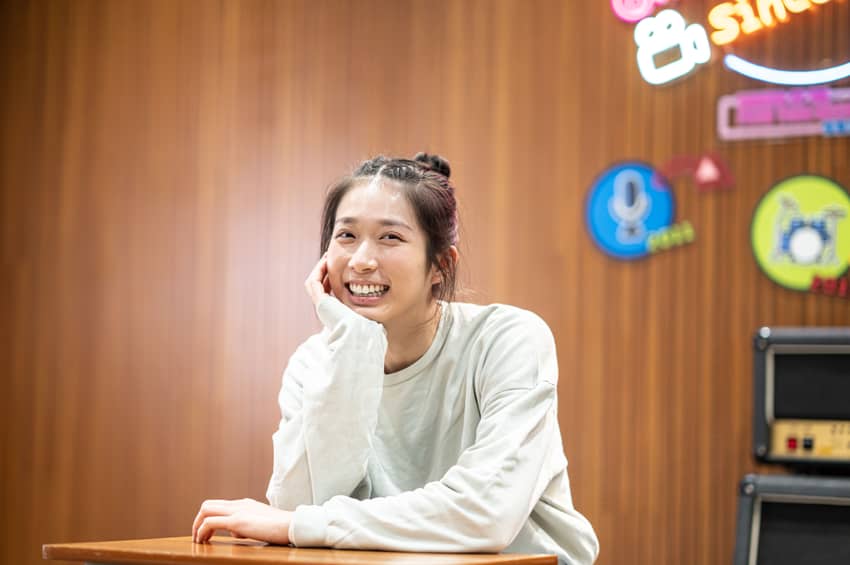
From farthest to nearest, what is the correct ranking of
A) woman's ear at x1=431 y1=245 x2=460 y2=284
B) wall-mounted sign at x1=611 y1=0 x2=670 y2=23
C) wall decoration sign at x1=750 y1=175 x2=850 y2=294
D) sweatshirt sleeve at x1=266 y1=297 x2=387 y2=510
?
wall-mounted sign at x1=611 y1=0 x2=670 y2=23
wall decoration sign at x1=750 y1=175 x2=850 y2=294
woman's ear at x1=431 y1=245 x2=460 y2=284
sweatshirt sleeve at x1=266 y1=297 x2=387 y2=510

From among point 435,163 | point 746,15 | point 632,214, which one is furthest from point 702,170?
point 435,163

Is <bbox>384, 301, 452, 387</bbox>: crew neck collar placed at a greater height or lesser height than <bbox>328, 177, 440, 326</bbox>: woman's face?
lesser

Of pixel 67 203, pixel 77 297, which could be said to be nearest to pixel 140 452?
pixel 77 297

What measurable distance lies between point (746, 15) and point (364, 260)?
5.91 feet

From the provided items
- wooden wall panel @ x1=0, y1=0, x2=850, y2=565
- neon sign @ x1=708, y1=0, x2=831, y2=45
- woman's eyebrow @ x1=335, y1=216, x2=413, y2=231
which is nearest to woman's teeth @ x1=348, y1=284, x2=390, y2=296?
woman's eyebrow @ x1=335, y1=216, x2=413, y2=231

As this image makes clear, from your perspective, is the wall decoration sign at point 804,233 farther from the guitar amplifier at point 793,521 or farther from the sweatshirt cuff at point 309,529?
the sweatshirt cuff at point 309,529

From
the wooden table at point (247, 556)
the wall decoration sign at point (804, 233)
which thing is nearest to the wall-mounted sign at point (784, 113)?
the wall decoration sign at point (804, 233)

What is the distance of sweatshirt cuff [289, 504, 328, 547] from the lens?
1.41 metres

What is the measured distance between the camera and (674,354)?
10.1 feet

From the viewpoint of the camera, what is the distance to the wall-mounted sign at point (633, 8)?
322 centimetres

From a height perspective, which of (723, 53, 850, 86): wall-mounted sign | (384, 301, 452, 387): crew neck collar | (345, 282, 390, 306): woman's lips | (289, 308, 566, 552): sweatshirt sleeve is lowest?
(289, 308, 566, 552): sweatshirt sleeve

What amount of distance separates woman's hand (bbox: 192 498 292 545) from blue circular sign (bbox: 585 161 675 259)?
1.88 meters

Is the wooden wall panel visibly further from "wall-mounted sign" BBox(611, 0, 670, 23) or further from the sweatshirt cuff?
the sweatshirt cuff

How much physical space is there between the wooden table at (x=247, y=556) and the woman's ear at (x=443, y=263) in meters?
0.62
